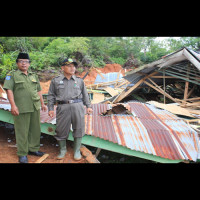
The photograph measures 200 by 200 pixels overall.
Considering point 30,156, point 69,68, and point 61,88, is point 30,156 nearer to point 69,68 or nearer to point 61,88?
point 61,88

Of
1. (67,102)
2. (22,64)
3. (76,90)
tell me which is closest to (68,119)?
(67,102)

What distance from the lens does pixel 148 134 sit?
10.7 feet

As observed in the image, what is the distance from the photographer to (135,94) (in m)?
8.66

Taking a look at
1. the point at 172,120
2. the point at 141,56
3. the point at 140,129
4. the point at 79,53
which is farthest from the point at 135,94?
the point at 141,56

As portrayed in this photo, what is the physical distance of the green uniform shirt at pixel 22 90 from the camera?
261cm

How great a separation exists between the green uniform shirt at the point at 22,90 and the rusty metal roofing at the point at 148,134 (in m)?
0.58

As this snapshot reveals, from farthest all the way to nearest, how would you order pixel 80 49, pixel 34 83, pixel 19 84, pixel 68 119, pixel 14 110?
pixel 80 49 → pixel 34 83 → pixel 68 119 → pixel 19 84 → pixel 14 110

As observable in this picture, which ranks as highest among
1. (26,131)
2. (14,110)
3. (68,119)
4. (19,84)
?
(19,84)

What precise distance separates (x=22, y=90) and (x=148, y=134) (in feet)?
9.15

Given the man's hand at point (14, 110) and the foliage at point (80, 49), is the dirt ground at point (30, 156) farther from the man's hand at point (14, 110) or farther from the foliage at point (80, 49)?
the foliage at point (80, 49)

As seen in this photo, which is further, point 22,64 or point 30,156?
point 30,156

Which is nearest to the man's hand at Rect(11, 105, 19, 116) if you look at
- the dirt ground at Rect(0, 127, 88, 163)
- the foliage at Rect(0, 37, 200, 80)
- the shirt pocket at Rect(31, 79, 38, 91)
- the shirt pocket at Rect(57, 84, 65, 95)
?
the shirt pocket at Rect(31, 79, 38, 91)

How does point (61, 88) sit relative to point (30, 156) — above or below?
above

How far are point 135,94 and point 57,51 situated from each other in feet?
40.7
